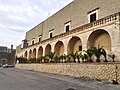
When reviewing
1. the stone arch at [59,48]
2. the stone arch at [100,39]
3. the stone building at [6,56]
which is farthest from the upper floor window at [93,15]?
the stone building at [6,56]

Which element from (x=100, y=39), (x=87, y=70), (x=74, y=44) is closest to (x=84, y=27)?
(x=100, y=39)

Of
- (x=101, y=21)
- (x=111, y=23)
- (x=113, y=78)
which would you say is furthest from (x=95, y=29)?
(x=113, y=78)

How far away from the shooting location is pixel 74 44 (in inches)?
819

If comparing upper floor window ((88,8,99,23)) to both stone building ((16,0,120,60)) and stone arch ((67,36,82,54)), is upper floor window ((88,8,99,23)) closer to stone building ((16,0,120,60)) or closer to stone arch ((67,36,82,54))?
stone building ((16,0,120,60))

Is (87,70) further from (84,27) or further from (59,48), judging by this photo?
(59,48)

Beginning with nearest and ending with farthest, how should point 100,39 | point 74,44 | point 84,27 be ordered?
1. point 100,39
2. point 84,27
3. point 74,44

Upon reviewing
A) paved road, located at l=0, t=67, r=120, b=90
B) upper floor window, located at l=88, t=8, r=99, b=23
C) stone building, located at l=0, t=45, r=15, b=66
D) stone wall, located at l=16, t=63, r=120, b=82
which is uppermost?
upper floor window, located at l=88, t=8, r=99, b=23

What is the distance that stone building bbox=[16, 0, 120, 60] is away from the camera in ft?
47.9

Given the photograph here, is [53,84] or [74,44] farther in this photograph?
[74,44]

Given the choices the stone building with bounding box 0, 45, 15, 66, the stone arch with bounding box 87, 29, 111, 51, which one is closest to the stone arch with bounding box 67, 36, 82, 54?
the stone arch with bounding box 87, 29, 111, 51

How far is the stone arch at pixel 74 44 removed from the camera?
19.8 m

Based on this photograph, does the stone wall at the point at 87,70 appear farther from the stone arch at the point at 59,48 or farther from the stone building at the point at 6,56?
the stone building at the point at 6,56

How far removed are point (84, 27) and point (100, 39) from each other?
2.45 m

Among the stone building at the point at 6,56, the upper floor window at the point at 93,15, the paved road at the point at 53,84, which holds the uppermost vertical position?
the upper floor window at the point at 93,15
